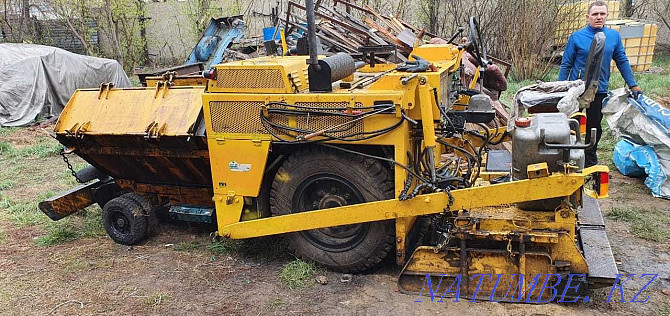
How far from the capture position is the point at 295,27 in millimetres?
10195

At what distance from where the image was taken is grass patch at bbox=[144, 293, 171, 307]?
159 inches

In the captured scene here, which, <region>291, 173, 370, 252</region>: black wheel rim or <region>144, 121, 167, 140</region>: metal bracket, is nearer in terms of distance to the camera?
<region>291, 173, 370, 252</region>: black wheel rim

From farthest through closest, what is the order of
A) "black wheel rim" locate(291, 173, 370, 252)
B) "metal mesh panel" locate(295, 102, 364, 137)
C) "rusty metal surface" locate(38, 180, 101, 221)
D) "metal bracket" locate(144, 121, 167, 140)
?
"rusty metal surface" locate(38, 180, 101, 221) < "metal bracket" locate(144, 121, 167, 140) < "black wheel rim" locate(291, 173, 370, 252) < "metal mesh panel" locate(295, 102, 364, 137)

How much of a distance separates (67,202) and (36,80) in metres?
8.46

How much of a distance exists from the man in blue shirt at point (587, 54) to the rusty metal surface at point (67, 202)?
4.97 metres

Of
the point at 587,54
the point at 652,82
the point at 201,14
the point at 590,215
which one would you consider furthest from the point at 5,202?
the point at 201,14

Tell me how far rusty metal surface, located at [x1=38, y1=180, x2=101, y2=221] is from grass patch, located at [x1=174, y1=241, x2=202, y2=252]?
1.18 meters

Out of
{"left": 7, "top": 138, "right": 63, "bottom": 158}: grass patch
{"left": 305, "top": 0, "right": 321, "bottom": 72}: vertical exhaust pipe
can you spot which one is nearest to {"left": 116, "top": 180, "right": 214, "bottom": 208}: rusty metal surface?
{"left": 305, "top": 0, "right": 321, "bottom": 72}: vertical exhaust pipe

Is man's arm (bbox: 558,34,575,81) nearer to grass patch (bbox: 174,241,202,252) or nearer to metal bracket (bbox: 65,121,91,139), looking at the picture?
grass patch (bbox: 174,241,202,252)

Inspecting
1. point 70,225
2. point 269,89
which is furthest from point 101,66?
point 269,89

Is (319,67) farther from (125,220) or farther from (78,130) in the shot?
(125,220)

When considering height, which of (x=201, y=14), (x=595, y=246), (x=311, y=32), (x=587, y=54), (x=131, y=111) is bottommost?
(x=595, y=246)

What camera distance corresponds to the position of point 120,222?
5.11m

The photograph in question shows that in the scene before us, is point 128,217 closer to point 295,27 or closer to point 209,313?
point 209,313
